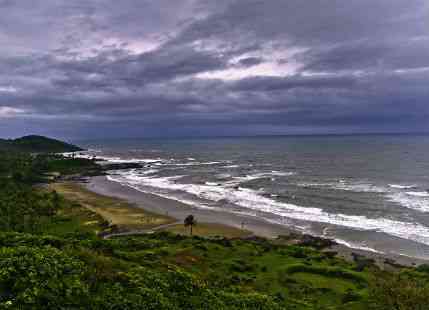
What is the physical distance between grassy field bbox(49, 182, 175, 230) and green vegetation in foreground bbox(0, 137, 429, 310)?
9333 mm

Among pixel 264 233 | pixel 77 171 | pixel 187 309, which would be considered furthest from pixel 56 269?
pixel 77 171

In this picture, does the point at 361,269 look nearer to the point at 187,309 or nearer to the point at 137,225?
the point at 187,309

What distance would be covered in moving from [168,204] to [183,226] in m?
19.3

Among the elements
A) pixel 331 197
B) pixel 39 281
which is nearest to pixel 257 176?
pixel 331 197

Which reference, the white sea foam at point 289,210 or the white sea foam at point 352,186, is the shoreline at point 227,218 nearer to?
the white sea foam at point 289,210

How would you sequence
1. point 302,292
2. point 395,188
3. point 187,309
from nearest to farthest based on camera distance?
point 187,309
point 302,292
point 395,188

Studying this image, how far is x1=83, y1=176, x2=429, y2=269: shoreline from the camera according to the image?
146ft

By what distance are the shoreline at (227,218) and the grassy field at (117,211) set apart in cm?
253

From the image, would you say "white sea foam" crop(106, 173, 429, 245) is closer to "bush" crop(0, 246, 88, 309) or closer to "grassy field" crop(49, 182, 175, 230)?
"grassy field" crop(49, 182, 175, 230)

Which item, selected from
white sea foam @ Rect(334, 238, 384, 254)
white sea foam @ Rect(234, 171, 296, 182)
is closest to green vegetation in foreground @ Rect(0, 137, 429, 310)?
white sea foam @ Rect(334, 238, 384, 254)

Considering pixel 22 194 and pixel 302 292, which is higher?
pixel 22 194

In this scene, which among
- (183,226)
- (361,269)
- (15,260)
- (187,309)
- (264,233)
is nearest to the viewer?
(15,260)

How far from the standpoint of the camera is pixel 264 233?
55.9 metres

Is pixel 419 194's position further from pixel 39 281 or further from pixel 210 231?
pixel 39 281
